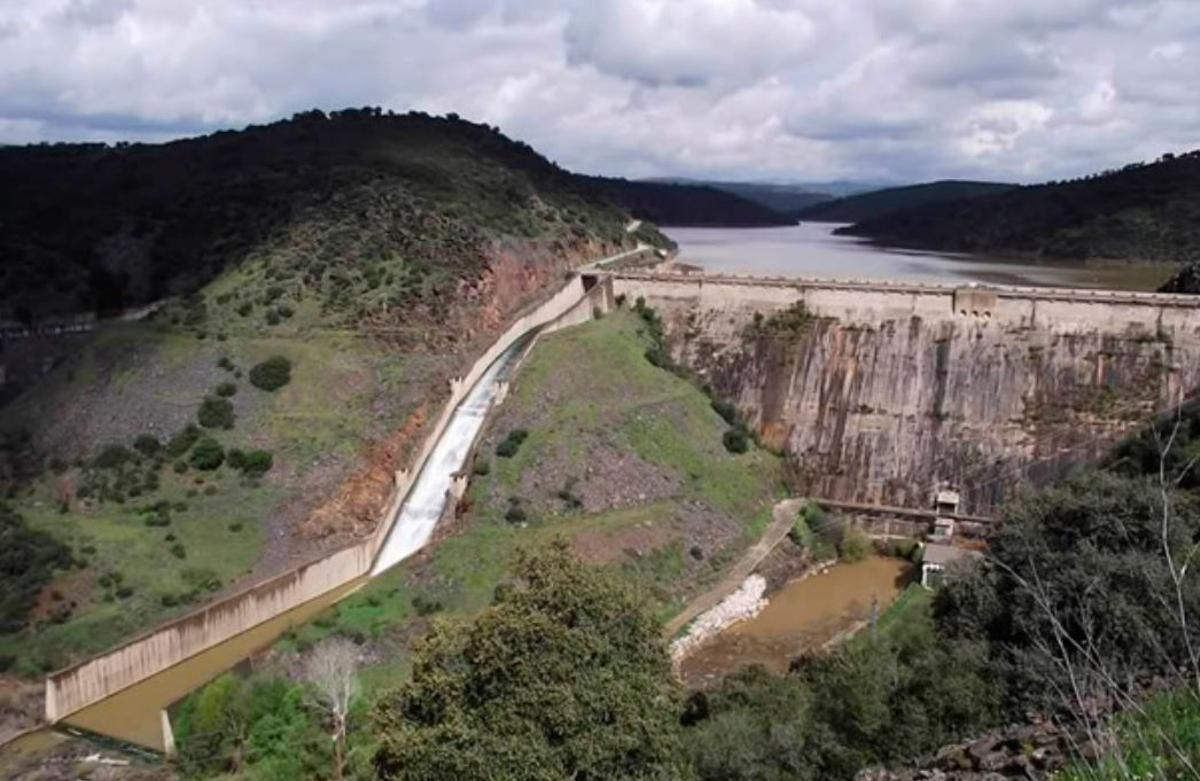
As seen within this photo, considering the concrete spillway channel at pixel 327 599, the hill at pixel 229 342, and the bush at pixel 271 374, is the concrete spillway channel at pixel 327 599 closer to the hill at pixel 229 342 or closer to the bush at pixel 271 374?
the hill at pixel 229 342

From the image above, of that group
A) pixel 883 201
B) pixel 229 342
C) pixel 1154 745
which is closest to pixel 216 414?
pixel 229 342

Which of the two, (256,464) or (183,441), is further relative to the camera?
(183,441)

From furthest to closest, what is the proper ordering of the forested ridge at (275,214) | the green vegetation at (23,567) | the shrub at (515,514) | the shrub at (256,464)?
1. the forested ridge at (275,214)
2. the shrub at (256,464)
3. the shrub at (515,514)
4. the green vegetation at (23,567)

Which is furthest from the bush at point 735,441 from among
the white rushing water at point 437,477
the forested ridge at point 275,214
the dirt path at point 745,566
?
the forested ridge at point 275,214

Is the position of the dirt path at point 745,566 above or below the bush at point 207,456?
below

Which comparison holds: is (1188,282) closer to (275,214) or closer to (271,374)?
(271,374)

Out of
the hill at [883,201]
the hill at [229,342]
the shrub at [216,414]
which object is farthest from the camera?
the hill at [883,201]
